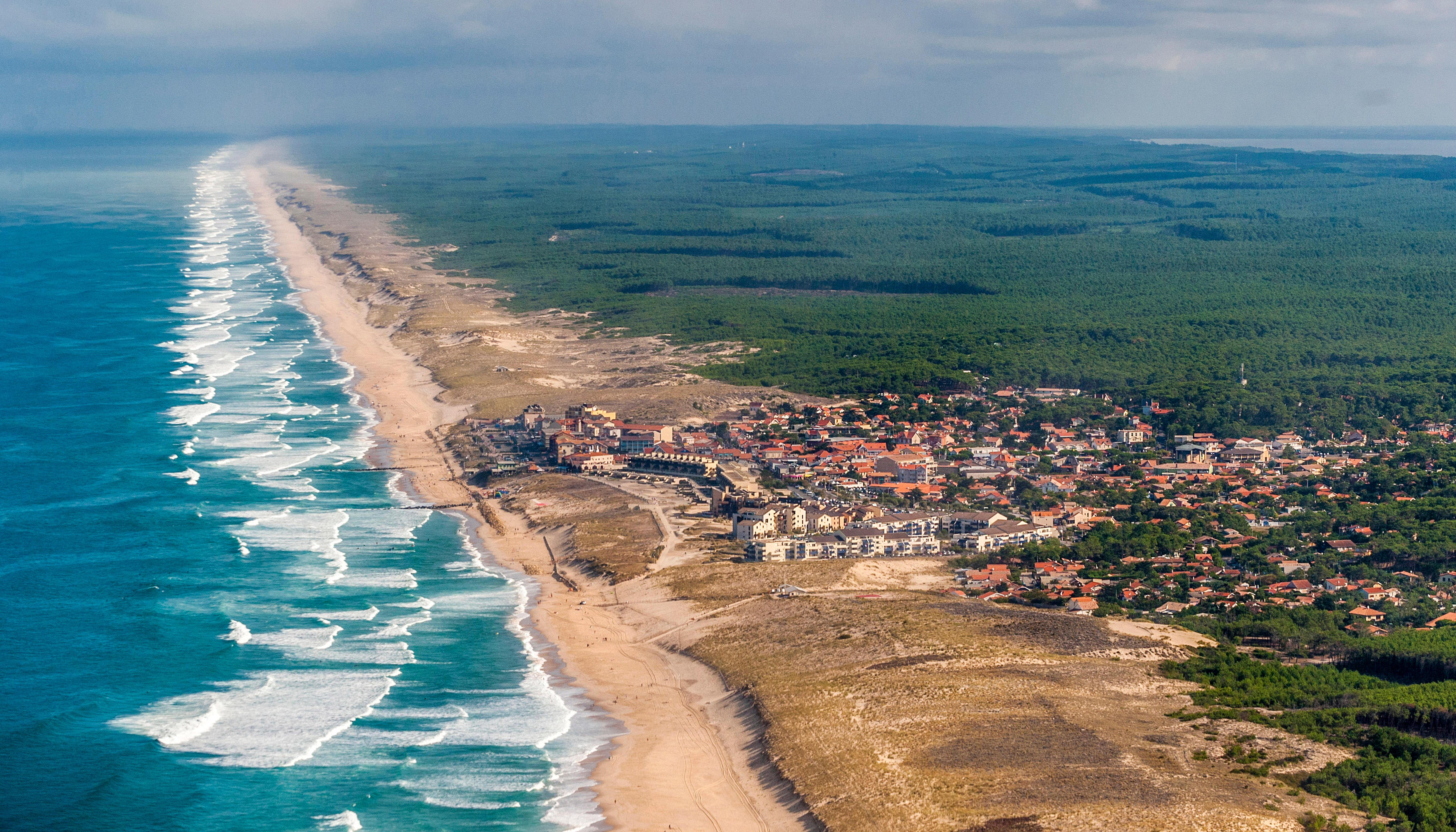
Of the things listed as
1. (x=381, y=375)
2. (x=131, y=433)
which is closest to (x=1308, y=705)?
(x=131, y=433)

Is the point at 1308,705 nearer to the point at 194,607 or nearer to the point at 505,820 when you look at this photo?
the point at 505,820

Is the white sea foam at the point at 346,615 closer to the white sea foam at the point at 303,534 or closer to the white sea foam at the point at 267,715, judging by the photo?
the white sea foam at the point at 303,534

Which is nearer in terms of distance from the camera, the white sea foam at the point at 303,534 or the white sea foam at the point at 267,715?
the white sea foam at the point at 267,715

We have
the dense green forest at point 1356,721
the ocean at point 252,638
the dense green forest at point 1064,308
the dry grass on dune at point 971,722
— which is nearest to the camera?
the dense green forest at point 1356,721

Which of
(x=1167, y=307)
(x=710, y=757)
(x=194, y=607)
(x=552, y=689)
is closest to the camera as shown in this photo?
(x=710, y=757)

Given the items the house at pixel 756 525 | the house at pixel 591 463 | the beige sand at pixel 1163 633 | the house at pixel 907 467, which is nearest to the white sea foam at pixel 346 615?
the house at pixel 756 525

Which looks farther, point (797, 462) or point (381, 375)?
point (381, 375)
